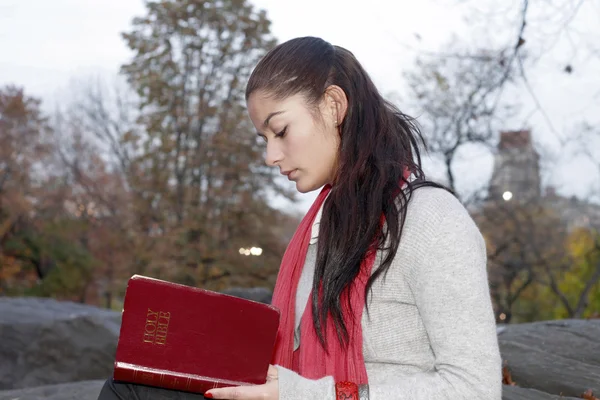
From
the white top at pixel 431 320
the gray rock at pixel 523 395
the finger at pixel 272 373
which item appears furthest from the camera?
the gray rock at pixel 523 395

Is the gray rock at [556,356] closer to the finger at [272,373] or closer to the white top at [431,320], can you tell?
the white top at [431,320]

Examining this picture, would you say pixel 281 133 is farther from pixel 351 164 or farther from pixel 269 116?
pixel 351 164

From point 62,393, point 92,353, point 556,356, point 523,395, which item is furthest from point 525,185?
point 62,393

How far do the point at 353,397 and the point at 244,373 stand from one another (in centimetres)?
28

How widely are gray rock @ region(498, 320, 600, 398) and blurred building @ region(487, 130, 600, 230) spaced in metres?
11.7

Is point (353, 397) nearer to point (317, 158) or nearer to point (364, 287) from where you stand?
point (364, 287)

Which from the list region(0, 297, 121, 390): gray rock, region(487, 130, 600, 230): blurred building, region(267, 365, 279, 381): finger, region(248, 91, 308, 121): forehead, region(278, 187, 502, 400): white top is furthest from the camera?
region(487, 130, 600, 230): blurred building

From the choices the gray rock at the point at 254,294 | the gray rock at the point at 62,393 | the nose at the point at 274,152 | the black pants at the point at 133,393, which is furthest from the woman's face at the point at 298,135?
the gray rock at the point at 254,294

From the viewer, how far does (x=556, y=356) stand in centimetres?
367

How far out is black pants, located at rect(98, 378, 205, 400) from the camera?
1.90 meters

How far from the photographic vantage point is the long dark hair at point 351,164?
189 centimetres

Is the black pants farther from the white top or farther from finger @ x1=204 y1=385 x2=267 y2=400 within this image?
the white top

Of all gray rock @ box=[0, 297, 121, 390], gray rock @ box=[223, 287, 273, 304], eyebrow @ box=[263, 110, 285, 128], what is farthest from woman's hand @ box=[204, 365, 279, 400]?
gray rock @ box=[223, 287, 273, 304]

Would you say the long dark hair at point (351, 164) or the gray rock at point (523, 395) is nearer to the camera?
the long dark hair at point (351, 164)
